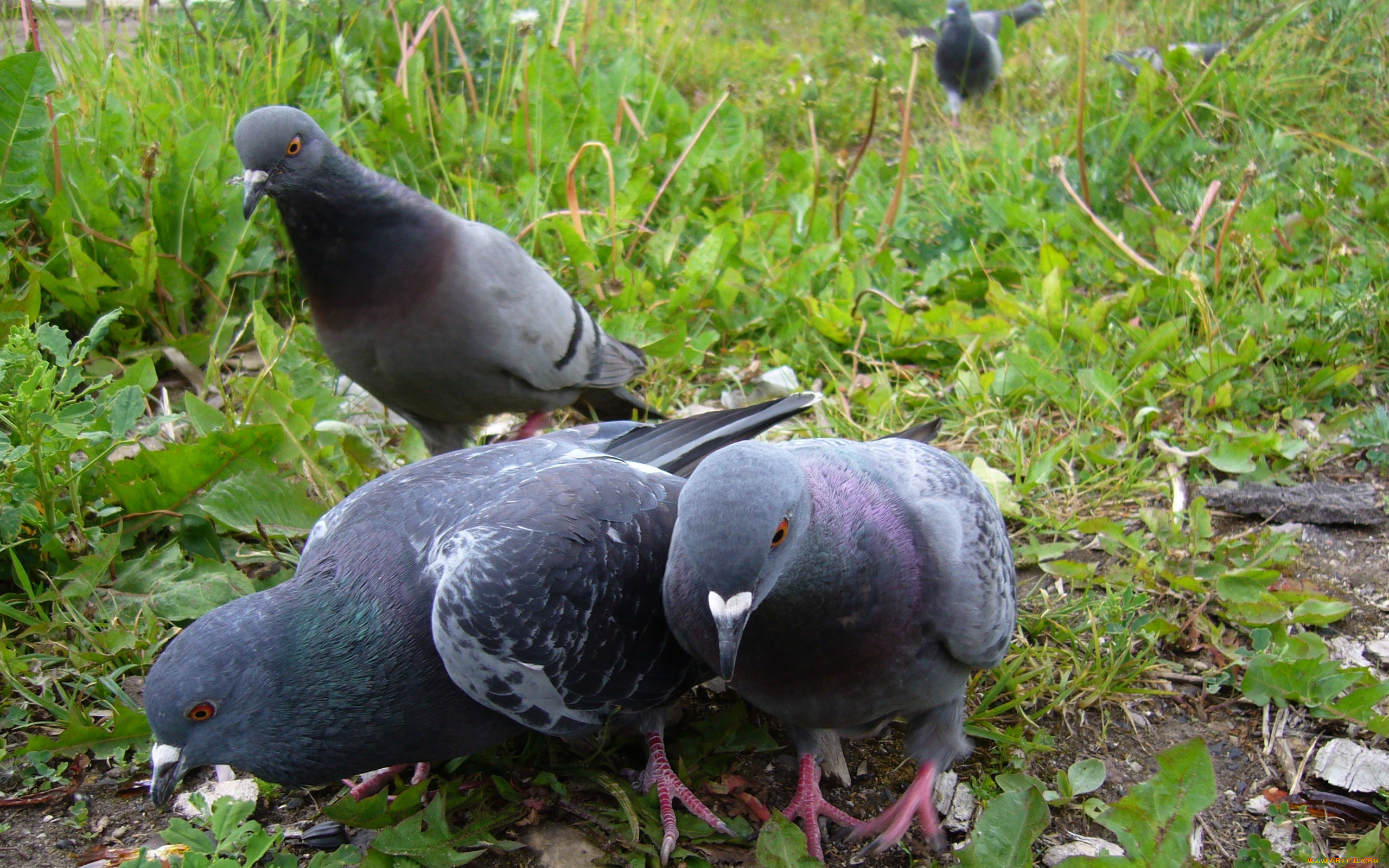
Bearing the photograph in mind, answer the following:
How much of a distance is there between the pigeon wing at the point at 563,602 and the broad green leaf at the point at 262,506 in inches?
37.6

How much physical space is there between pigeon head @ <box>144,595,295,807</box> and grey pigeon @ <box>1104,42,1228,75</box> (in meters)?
5.57

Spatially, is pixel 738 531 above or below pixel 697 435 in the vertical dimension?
above

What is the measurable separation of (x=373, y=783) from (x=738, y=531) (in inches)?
59.1

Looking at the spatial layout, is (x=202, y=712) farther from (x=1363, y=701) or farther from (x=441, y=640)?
(x=1363, y=701)

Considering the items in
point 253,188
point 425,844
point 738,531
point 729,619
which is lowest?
point 425,844

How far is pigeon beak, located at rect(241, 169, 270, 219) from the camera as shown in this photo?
10.9ft

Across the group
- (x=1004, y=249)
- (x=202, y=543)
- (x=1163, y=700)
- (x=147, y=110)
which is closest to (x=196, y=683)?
(x=202, y=543)

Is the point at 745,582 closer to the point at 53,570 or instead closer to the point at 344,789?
the point at 344,789

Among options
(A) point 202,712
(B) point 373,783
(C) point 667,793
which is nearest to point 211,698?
(A) point 202,712

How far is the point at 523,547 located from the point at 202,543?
58.7 inches

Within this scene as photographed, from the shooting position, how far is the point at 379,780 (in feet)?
8.90

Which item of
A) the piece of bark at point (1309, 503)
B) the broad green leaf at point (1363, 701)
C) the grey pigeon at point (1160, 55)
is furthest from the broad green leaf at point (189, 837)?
the grey pigeon at point (1160, 55)

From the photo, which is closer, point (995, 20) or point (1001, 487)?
point (1001, 487)

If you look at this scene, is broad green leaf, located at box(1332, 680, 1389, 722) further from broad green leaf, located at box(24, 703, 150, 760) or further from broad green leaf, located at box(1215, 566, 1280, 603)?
broad green leaf, located at box(24, 703, 150, 760)
